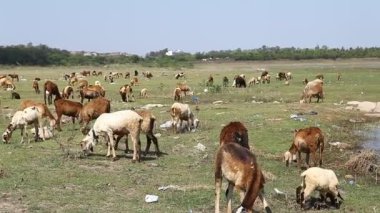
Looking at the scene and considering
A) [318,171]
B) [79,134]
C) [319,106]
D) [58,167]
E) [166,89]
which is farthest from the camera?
[166,89]

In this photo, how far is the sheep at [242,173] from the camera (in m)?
9.87

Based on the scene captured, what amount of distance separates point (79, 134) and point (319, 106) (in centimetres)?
1472

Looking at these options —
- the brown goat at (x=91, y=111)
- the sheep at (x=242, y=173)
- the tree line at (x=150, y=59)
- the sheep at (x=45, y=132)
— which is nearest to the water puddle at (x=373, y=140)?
the brown goat at (x=91, y=111)

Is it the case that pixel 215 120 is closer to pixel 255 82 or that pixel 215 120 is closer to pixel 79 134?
pixel 79 134

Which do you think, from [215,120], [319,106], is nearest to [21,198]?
[215,120]

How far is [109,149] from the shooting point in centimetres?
1767

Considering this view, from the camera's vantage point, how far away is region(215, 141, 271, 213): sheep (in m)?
9.87

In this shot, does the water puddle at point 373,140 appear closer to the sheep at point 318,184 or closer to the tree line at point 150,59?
the sheep at point 318,184

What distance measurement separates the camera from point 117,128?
1736cm

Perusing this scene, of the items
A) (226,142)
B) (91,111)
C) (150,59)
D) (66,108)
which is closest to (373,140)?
(226,142)

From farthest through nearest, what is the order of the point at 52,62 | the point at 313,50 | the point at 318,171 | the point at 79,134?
the point at 313,50, the point at 52,62, the point at 79,134, the point at 318,171

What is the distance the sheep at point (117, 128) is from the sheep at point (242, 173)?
6534mm

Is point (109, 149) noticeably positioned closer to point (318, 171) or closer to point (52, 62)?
point (318, 171)

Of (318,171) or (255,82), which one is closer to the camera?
(318,171)
